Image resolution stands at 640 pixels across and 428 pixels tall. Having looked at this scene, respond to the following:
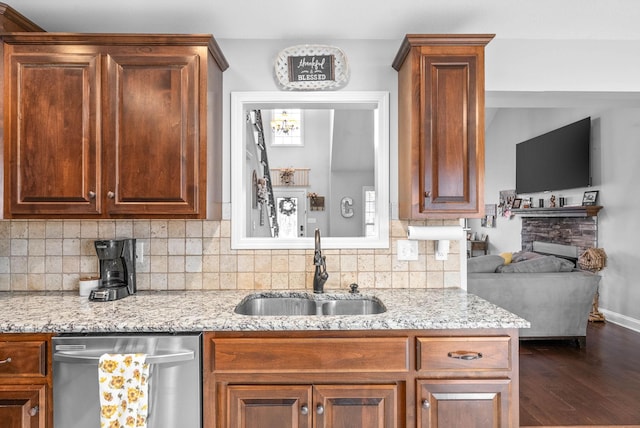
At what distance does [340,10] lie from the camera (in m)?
2.23

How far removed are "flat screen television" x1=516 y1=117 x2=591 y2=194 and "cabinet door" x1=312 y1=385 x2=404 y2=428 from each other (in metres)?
4.99

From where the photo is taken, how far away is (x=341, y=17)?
230 centimetres

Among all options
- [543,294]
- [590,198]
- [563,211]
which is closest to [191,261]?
[543,294]

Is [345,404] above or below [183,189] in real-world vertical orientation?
below

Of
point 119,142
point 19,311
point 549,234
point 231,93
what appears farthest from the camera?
point 549,234

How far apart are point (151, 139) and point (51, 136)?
49 cm

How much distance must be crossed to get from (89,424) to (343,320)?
3.72ft

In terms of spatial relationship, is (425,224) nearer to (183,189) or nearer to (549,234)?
(183,189)

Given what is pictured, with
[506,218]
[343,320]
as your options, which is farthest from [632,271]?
[343,320]

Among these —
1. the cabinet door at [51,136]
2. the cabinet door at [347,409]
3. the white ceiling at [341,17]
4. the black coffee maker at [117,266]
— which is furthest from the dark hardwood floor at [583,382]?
the cabinet door at [51,136]

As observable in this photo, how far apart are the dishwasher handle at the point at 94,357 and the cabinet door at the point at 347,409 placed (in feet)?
1.87

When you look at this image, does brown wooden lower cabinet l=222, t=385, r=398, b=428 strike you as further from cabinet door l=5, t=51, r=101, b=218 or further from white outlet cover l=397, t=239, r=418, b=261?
cabinet door l=5, t=51, r=101, b=218

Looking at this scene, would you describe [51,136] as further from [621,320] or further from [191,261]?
[621,320]

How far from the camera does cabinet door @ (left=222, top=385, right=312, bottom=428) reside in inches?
69.6
